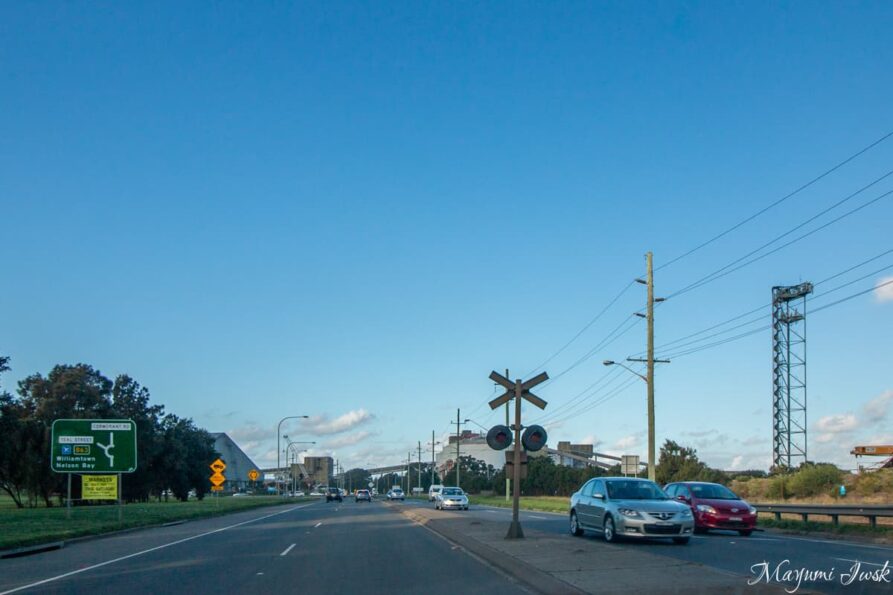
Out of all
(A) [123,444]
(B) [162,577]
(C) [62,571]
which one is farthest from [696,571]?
(A) [123,444]

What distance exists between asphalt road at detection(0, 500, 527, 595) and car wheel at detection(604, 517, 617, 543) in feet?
11.5

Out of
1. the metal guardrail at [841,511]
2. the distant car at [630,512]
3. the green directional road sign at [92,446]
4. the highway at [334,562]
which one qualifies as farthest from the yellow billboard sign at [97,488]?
the metal guardrail at [841,511]

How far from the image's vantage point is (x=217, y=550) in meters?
21.6

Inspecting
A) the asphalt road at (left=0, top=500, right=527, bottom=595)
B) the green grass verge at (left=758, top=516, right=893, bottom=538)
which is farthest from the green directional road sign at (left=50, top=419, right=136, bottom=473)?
the green grass verge at (left=758, top=516, right=893, bottom=538)

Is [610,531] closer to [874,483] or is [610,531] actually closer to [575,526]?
[575,526]

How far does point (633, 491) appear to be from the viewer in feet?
Result: 69.1

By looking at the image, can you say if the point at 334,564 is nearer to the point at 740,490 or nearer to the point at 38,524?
the point at 38,524

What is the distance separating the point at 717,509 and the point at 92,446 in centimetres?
2578

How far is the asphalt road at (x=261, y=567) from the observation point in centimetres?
1388

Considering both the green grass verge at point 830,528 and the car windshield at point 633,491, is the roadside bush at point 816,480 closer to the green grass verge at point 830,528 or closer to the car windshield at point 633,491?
the green grass verge at point 830,528

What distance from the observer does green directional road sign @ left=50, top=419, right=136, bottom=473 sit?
3594 cm

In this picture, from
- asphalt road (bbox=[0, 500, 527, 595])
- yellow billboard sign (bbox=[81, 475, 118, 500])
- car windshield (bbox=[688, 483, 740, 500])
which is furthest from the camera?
yellow billboard sign (bbox=[81, 475, 118, 500])

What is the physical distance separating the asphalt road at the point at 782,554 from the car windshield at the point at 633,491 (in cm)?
108

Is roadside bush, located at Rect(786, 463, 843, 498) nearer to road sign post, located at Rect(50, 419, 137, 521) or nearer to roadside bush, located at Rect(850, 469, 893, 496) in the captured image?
roadside bush, located at Rect(850, 469, 893, 496)
